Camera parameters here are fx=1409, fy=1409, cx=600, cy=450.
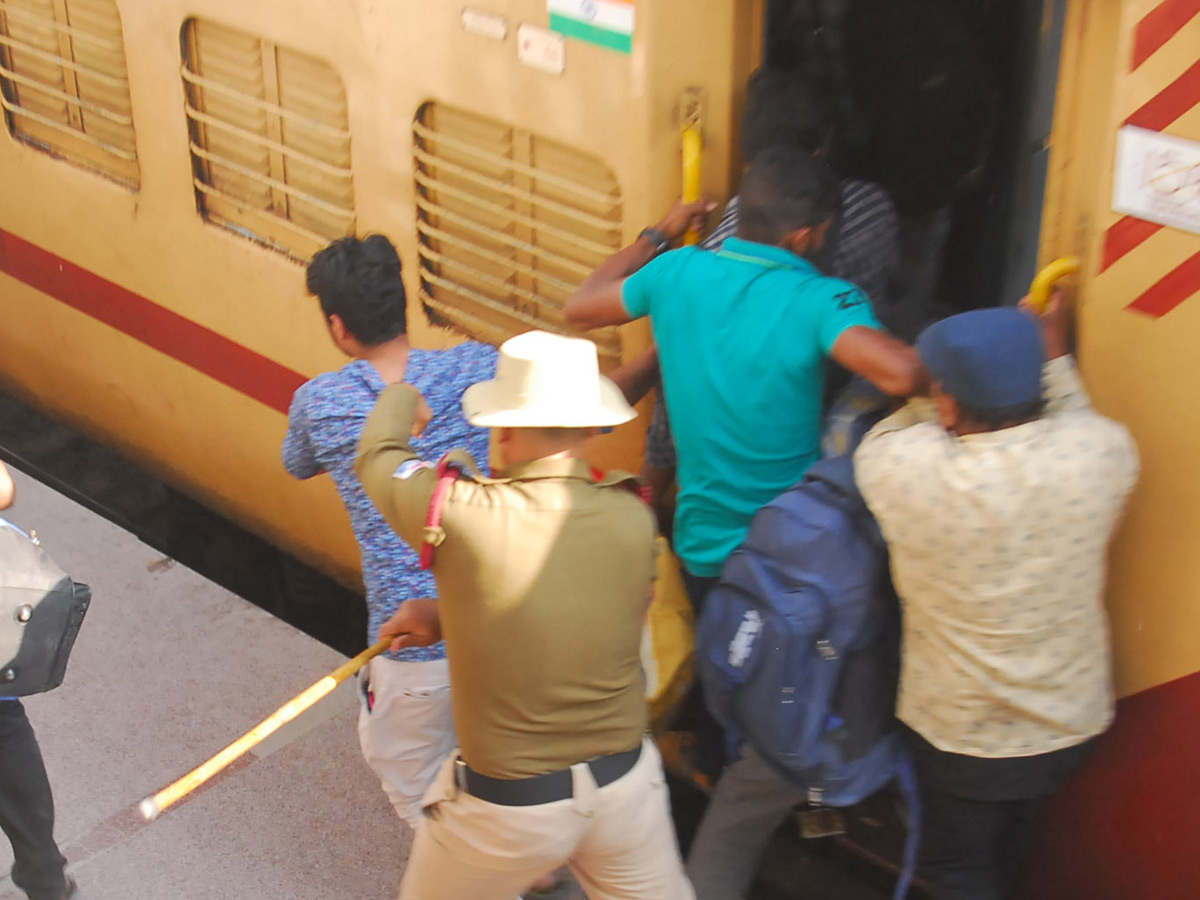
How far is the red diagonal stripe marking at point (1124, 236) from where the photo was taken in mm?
2262

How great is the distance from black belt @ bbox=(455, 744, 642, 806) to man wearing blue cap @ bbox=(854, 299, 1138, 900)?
0.55 metres

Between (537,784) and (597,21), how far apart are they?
152 centimetres

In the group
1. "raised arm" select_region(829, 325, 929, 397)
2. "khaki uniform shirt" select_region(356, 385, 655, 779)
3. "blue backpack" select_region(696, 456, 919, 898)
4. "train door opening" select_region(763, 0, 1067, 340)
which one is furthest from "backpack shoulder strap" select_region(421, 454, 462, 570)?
"train door opening" select_region(763, 0, 1067, 340)

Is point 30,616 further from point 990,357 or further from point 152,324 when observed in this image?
point 152,324

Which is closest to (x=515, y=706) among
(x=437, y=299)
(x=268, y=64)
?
(x=437, y=299)

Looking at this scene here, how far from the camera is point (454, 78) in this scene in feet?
10.4

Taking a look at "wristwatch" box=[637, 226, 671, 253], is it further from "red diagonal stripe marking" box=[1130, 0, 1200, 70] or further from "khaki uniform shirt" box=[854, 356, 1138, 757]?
"red diagonal stripe marking" box=[1130, 0, 1200, 70]

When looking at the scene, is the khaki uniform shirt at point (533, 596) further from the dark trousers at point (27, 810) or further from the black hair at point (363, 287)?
the dark trousers at point (27, 810)

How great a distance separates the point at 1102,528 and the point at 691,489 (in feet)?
2.70

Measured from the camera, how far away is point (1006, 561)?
2230mm

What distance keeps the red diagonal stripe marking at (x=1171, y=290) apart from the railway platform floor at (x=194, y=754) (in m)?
1.97

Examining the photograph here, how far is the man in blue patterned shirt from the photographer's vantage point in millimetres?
2545

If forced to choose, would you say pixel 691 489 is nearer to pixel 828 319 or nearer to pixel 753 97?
pixel 828 319

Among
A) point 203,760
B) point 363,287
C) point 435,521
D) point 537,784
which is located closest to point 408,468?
point 435,521
